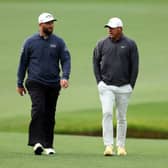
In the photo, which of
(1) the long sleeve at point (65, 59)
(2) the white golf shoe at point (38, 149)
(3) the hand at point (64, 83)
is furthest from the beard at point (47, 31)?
(2) the white golf shoe at point (38, 149)

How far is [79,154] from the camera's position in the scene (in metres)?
12.8

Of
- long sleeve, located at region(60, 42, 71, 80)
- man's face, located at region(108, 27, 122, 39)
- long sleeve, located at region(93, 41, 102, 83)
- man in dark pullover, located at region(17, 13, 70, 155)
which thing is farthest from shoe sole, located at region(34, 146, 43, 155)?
man's face, located at region(108, 27, 122, 39)

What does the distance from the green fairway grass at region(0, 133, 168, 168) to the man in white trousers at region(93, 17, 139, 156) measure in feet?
1.80

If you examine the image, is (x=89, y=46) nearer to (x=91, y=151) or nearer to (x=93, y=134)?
(x=93, y=134)

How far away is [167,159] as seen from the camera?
1212cm

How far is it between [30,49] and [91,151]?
6.85ft

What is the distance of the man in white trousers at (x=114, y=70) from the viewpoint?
500 inches

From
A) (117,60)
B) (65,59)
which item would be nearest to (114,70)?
(117,60)

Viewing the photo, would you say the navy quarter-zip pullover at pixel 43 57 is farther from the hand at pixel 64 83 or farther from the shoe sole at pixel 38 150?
the shoe sole at pixel 38 150

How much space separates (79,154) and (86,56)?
16737 mm

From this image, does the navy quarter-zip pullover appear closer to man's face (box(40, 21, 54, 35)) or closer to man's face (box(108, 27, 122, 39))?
man's face (box(40, 21, 54, 35))

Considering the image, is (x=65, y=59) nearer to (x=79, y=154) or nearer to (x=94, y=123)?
(x=79, y=154)

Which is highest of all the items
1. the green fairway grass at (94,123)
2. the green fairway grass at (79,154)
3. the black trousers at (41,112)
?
the black trousers at (41,112)

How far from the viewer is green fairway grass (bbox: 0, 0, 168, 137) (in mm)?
18406
